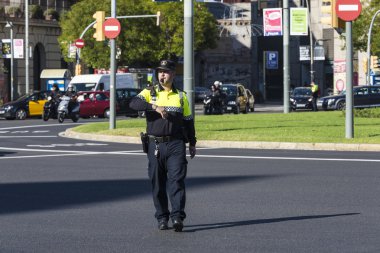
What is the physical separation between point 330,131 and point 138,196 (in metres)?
15.6

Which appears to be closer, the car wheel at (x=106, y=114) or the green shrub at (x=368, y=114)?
the green shrub at (x=368, y=114)

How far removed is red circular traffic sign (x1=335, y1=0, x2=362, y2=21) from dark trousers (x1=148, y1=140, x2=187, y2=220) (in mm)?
15783

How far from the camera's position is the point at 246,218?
42.7 feet

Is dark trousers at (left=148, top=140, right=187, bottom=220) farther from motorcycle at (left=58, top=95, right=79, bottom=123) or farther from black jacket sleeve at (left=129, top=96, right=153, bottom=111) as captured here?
motorcycle at (left=58, top=95, right=79, bottom=123)

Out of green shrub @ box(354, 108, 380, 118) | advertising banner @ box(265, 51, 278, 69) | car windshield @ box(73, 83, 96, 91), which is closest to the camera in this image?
green shrub @ box(354, 108, 380, 118)

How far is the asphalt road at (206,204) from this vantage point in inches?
436

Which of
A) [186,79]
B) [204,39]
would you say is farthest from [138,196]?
[204,39]

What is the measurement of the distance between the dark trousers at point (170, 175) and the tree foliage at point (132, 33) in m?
61.1

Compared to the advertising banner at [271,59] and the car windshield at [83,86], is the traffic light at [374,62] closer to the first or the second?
the advertising banner at [271,59]

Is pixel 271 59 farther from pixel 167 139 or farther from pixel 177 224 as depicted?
pixel 177 224

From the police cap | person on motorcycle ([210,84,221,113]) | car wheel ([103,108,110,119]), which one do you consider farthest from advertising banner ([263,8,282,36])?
the police cap

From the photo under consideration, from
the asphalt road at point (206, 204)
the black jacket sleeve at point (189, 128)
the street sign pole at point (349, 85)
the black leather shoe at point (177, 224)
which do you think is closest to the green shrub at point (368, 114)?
the street sign pole at point (349, 85)

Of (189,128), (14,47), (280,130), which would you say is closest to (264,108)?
(14,47)

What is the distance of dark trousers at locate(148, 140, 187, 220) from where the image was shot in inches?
459
